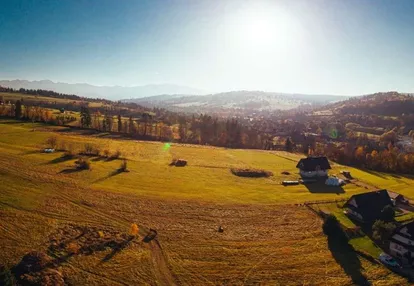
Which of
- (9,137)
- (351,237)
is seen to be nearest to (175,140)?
(9,137)

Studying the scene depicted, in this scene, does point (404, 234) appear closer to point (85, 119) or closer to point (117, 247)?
point (117, 247)

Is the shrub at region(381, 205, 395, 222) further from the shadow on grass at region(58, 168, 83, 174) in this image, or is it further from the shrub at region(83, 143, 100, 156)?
the shrub at region(83, 143, 100, 156)

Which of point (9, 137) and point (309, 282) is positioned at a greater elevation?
point (9, 137)

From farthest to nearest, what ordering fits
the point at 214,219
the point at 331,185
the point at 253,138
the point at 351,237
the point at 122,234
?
1. the point at 253,138
2. the point at 331,185
3. the point at 214,219
4. the point at 351,237
5. the point at 122,234

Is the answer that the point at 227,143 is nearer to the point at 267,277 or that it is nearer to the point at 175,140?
the point at 175,140

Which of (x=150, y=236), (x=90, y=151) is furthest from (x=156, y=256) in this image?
(x=90, y=151)

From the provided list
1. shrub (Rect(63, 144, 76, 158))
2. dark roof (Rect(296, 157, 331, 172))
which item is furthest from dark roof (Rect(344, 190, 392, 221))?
shrub (Rect(63, 144, 76, 158))

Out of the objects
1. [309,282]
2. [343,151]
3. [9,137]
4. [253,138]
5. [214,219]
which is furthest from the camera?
[253,138]
